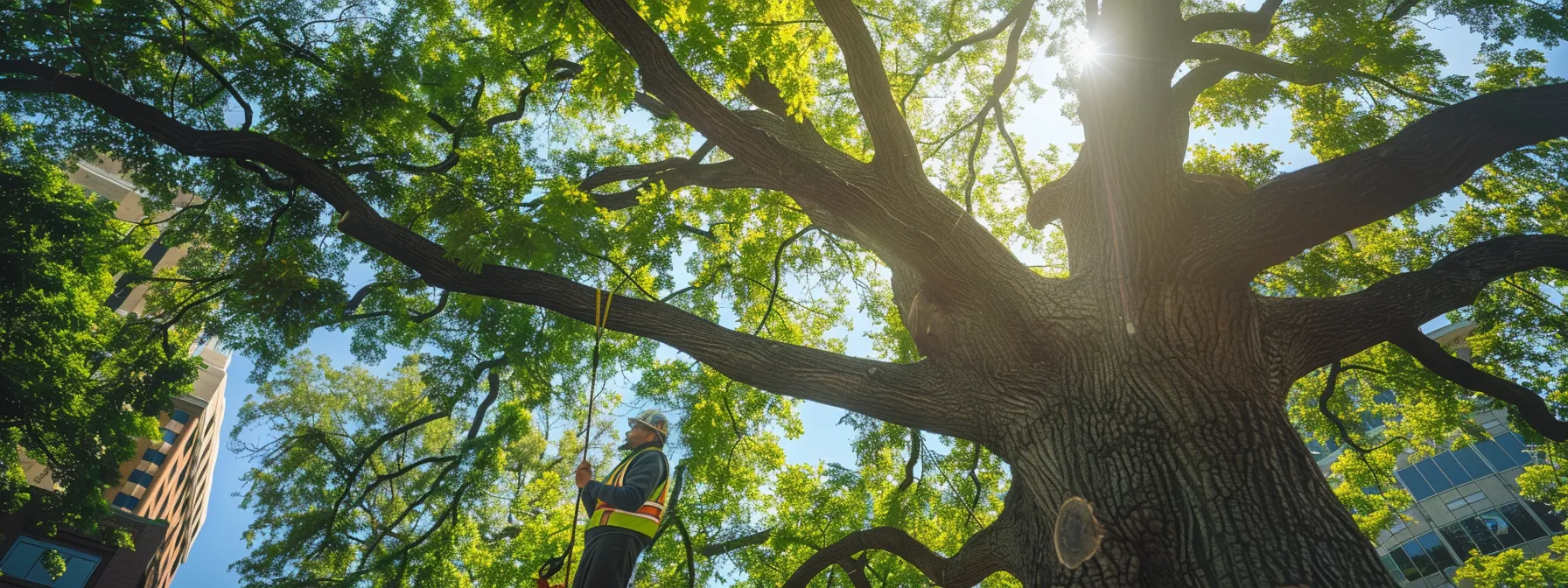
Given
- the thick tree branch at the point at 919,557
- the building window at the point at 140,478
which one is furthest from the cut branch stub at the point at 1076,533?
the building window at the point at 140,478

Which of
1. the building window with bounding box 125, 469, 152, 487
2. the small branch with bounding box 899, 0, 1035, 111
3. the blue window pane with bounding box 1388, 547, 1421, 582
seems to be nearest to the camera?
the small branch with bounding box 899, 0, 1035, 111

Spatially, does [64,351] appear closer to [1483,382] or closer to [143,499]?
[1483,382]

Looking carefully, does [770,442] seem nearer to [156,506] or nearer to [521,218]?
[521,218]

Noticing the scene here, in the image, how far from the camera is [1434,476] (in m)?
26.1

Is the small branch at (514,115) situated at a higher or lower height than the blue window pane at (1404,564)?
higher

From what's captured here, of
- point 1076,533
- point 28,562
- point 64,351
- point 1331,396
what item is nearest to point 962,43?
point 1331,396

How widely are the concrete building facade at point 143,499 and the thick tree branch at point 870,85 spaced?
2213 cm

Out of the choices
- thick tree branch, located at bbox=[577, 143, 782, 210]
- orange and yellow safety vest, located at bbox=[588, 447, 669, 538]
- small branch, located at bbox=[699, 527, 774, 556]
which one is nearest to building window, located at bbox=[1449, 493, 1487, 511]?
small branch, located at bbox=[699, 527, 774, 556]

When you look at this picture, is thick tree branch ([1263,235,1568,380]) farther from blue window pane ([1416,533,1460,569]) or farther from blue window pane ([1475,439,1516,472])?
blue window pane ([1416,533,1460,569])

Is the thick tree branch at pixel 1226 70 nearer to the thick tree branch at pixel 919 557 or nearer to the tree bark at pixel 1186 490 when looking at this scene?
the tree bark at pixel 1186 490

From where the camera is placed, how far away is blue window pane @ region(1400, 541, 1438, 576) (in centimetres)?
2567

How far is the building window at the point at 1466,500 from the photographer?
24.4 meters

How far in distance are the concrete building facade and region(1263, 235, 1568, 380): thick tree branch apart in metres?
24.3

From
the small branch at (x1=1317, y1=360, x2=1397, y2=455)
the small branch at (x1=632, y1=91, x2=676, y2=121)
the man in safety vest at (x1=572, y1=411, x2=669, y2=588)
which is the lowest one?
the man in safety vest at (x1=572, y1=411, x2=669, y2=588)
